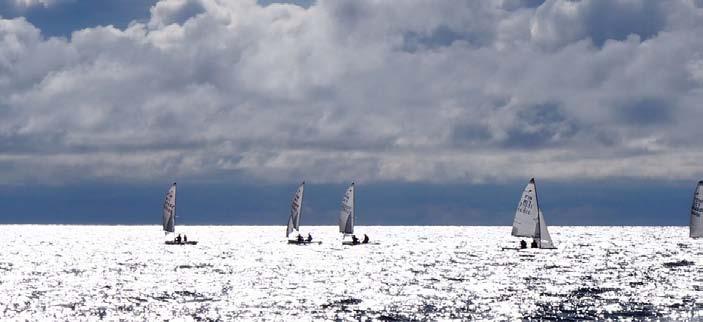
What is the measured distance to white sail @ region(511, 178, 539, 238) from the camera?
377ft

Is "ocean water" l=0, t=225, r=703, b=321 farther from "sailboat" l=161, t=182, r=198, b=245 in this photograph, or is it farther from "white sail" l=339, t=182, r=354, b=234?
"sailboat" l=161, t=182, r=198, b=245

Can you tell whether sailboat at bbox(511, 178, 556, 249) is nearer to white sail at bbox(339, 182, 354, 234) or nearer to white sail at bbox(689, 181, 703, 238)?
white sail at bbox(689, 181, 703, 238)

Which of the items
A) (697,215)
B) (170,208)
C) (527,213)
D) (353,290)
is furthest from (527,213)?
(170,208)

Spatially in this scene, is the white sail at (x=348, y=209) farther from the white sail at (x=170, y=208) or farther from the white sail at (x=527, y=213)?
the white sail at (x=527, y=213)

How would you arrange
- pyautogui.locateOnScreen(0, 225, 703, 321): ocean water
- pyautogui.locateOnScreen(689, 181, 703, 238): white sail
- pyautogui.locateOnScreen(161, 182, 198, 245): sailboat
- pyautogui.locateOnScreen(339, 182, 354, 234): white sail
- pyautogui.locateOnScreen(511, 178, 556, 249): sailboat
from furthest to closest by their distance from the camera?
pyautogui.locateOnScreen(161, 182, 198, 245): sailboat → pyautogui.locateOnScreen(339, 182, 354, 234): white sail → pyautogui.locateOnScreen(689, 181, 703, 238): white sail → pyautogui.locateOnScreen(511, 178, 556, 249): sailboat → pyautogui.locateOnScreen(0, 225, 703, 321): ocean water

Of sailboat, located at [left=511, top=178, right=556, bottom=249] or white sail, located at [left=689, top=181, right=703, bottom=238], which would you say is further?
white sail, located at [left=689, top=181, right=703, bottom=238]

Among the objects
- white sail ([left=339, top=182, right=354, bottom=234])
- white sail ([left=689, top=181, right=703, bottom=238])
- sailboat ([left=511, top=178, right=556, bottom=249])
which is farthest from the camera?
white sail ([left=339, top=182, right=354, bottom=234])

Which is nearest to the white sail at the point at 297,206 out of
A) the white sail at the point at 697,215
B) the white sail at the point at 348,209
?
the white sail at the point at 348,209

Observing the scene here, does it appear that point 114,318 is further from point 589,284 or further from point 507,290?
point 589,284

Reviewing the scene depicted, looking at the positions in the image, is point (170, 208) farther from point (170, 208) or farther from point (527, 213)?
point (527, 213)

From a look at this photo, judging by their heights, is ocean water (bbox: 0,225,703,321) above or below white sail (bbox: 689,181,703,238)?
below

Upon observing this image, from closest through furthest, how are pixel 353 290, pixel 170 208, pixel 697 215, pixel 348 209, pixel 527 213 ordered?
pixel 353 290
pixel 527 213
pixel 697 215
pixel 348 209
pixel 170 208

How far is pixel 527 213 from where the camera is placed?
115562 mm

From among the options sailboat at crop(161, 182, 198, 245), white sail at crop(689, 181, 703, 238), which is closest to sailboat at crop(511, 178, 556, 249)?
white sail at crop(689, 181, 703, 238)
